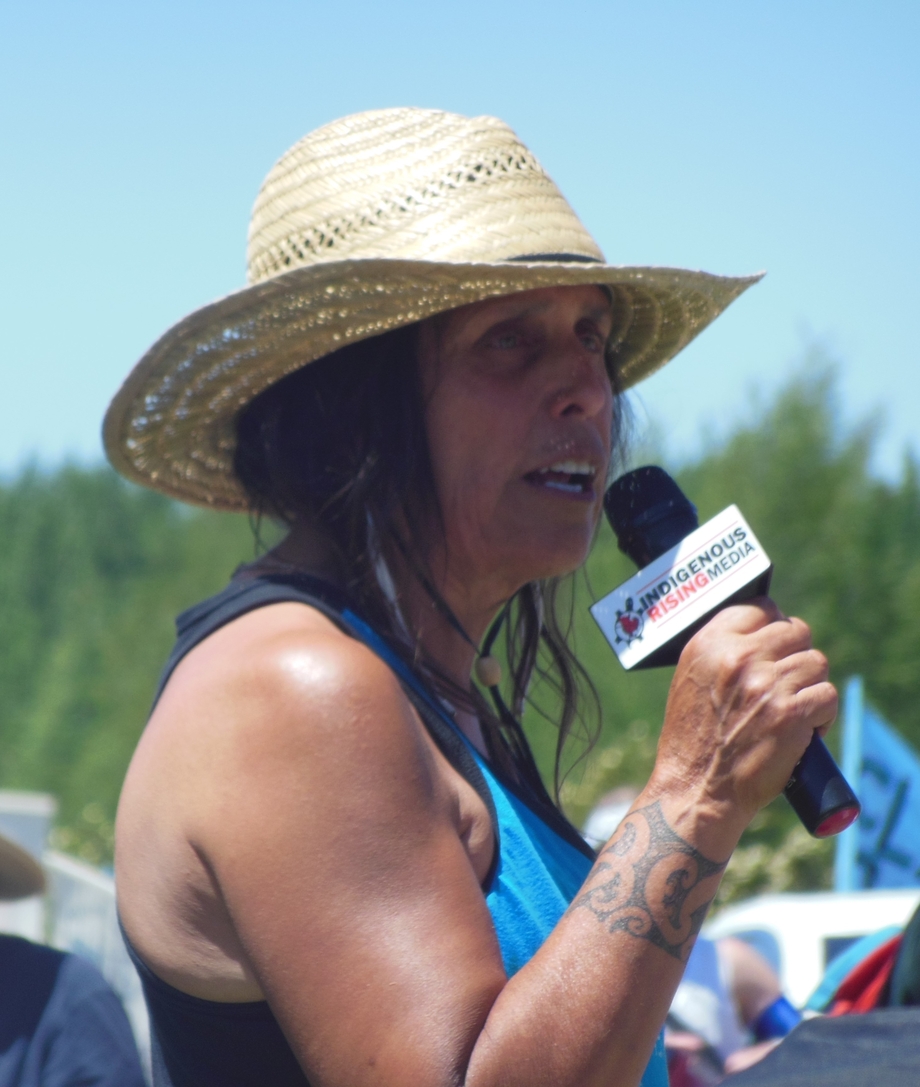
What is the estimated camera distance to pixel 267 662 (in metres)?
1.42

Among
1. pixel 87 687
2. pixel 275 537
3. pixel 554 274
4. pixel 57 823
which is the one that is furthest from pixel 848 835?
pixel 87 687

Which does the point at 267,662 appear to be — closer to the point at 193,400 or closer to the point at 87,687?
the point at 193,400

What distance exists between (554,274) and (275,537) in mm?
721

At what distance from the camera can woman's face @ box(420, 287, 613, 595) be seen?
70.1 inches

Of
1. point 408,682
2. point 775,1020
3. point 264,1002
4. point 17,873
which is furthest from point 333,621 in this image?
point 775,1020

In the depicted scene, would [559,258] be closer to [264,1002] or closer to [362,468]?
[362,468]

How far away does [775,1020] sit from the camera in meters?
4.04

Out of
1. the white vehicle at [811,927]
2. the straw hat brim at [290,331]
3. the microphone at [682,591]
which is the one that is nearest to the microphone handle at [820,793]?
the microphone at [682,591]

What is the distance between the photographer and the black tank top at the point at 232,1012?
56.2 inches

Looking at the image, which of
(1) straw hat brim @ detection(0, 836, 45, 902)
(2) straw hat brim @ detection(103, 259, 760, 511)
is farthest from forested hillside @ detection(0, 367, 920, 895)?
(2) straw hat brim @ detection(103, 259, 760, 511)

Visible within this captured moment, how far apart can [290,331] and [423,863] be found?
31.9 inches

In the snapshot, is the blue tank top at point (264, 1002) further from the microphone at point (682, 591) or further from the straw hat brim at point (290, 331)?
the straw hat brim at point (290, 331)

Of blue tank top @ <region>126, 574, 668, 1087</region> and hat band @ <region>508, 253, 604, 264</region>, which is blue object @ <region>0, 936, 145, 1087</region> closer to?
blue tank top @ <region>126, 574, 668, 1087</region>

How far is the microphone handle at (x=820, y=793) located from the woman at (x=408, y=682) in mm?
38
